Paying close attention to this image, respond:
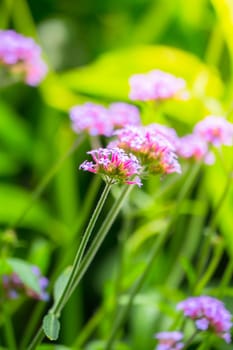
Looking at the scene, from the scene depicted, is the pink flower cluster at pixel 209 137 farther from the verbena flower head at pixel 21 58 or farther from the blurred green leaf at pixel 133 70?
the blurred green leaf at pixel 133 70

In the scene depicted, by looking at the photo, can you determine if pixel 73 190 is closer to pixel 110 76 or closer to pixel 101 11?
pixel 110 76

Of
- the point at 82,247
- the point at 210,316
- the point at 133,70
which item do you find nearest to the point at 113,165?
the point at 82,247

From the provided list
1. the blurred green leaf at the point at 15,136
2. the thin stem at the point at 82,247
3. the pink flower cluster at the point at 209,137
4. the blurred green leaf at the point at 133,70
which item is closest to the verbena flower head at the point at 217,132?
the pink flower cluster at the point at 209,137

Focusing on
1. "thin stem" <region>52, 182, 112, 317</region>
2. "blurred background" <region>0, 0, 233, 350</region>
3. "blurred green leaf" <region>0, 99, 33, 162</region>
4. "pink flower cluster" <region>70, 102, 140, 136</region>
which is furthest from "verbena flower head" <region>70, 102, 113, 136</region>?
"blurred green leaf" <region>0, 99, 33, 162</region>

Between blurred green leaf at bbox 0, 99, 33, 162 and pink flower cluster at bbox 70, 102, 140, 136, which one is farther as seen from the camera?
blurred green leaf at bbox 0, 99, 33, 162

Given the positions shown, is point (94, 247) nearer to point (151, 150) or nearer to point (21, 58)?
point (151, 150)

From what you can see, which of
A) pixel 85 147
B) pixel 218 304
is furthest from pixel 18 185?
pixel 218 304

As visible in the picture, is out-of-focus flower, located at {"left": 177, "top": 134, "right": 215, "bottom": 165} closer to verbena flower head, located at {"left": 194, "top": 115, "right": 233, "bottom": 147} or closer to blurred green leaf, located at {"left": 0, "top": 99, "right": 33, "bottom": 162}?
verbena flower head, located at {"left": 194, "top": 115, "right": 233, "bottom": 147}
